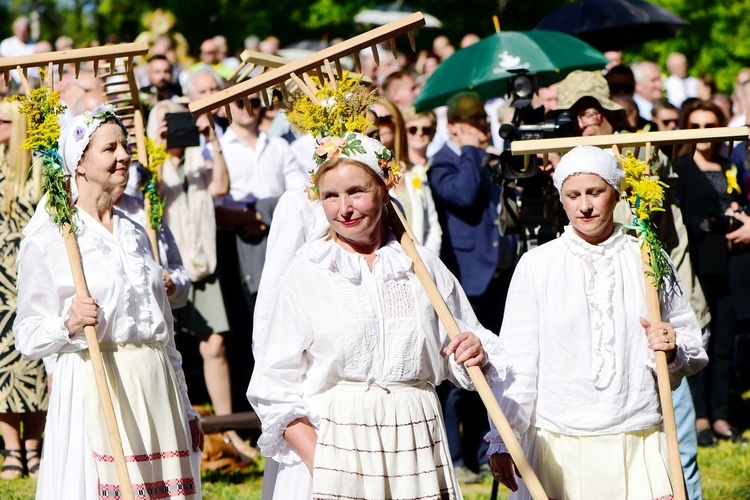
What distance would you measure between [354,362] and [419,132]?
515cm

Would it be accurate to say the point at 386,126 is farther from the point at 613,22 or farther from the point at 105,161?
the point at 613,22

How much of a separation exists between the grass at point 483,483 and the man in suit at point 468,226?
44cm

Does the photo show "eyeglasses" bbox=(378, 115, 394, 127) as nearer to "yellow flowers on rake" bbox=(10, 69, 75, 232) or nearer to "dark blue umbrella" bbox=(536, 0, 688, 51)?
"yellow flowers on rake" bbox=(10, 69, 75, 232)

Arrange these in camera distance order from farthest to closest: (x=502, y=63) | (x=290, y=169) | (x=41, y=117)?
1. (x=290, y=169)
2. (x=502, y=63)
3. (x=41, y=117)

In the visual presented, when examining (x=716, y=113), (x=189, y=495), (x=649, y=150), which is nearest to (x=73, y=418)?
(x=189, y=495)

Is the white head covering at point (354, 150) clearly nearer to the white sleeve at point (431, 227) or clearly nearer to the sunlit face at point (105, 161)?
the sunlit face at point (105, 161)

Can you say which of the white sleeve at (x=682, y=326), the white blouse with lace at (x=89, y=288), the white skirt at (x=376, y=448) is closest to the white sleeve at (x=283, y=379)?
the white skirt at (x=376, y=448)

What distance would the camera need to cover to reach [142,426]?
578cm

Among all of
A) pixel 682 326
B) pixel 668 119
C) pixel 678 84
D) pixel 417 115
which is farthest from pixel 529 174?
pixel 678 84

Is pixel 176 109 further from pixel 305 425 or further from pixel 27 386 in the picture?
pixel 305 425

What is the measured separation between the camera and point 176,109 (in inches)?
375

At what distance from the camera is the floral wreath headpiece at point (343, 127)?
5125 millimetres

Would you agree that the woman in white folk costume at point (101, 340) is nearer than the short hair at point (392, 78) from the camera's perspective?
Yes

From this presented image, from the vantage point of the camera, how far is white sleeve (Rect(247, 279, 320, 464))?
493cm
